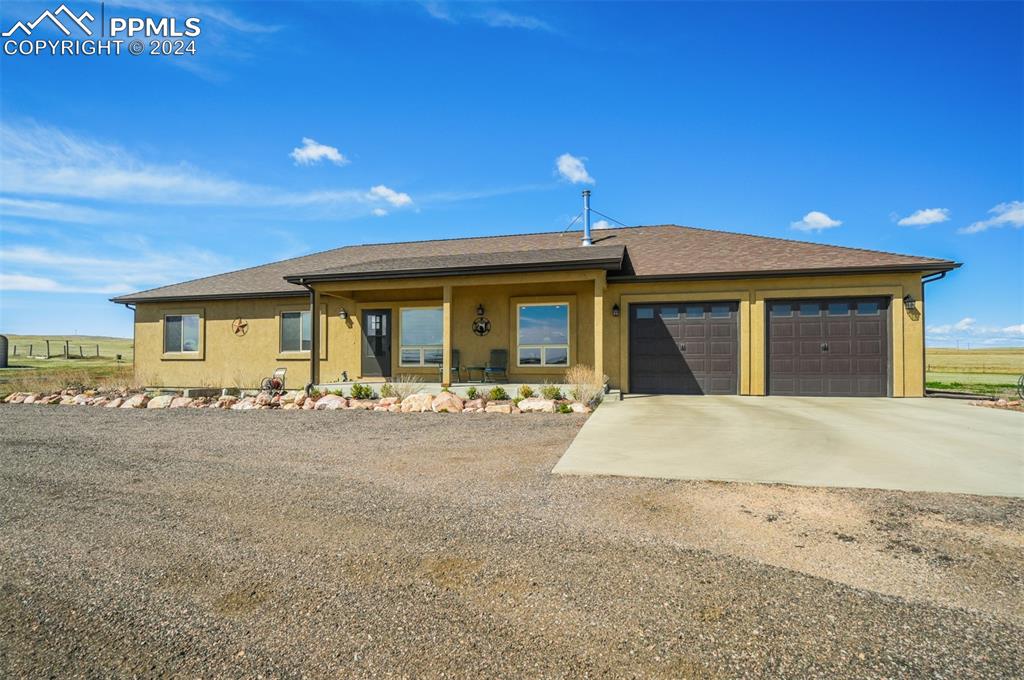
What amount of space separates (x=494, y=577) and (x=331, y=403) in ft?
29.4

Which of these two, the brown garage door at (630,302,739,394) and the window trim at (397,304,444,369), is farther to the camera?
the window trim at (397,304,444,369)

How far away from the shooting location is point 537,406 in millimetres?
9398

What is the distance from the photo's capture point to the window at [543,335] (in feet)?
42.0

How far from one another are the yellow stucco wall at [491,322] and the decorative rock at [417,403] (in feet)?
10.0

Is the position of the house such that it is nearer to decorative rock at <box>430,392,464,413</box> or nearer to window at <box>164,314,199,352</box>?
window at <box>164,314,199,352</box>

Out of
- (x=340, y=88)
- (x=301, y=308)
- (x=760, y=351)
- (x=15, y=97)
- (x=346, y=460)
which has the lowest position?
(x=346, y=460)

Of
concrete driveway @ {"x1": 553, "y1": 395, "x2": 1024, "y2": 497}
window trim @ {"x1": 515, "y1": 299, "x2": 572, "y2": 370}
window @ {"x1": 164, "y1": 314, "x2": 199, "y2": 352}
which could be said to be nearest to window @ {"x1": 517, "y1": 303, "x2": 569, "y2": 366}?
window trim @ {"x1": 515, "y1": 299, "x2": 572, "y2": 370}

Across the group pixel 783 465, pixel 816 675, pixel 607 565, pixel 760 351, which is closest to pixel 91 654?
pixel 607 565

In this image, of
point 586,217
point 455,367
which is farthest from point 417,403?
point 586,217

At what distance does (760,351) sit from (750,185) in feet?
22.5

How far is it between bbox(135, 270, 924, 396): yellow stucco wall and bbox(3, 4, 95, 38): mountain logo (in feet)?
22.6

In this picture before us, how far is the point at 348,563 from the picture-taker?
2896 mm

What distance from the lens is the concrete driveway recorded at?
4738 mm

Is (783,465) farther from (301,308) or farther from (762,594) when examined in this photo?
(301,308)
